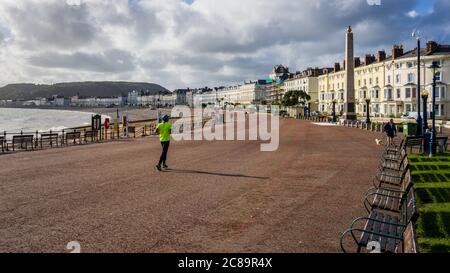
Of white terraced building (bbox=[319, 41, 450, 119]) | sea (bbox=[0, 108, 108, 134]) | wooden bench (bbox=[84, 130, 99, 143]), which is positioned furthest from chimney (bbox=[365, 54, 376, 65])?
wooden bench (bbox=[84, 130, 99, 143])

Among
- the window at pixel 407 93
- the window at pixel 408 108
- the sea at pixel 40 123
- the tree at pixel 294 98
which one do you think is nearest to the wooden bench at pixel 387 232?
the sea at pixel 40 123

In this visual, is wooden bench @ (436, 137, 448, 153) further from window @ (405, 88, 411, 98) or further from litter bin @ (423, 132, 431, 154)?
window @ (405, 88, 411, 98)

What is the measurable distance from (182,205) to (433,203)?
210 inches

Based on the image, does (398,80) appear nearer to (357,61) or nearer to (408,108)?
(408,108)

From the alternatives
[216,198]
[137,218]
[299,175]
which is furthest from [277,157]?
[137,218]

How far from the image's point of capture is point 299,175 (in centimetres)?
1292

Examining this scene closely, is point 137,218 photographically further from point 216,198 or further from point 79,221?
point 216,198

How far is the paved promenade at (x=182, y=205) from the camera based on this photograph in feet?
21.0

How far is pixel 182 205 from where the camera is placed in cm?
888

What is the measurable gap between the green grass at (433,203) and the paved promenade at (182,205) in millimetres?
1255

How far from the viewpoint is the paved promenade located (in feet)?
21.0

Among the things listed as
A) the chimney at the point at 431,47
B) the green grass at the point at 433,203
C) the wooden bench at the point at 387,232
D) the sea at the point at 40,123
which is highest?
the chimney at the point at 431,47

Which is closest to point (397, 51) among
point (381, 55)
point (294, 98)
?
point (381, 55)

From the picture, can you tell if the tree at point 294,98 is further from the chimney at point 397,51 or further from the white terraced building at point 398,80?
A: the chimney at point 397,51
